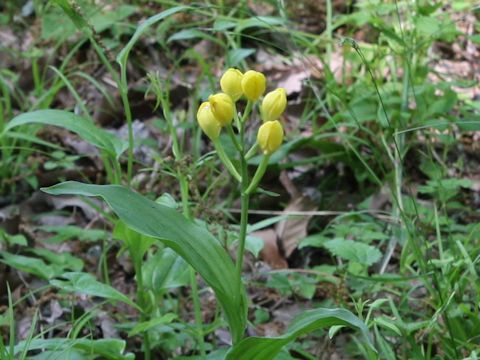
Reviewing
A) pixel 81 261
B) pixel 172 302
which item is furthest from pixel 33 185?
pixel 172 302

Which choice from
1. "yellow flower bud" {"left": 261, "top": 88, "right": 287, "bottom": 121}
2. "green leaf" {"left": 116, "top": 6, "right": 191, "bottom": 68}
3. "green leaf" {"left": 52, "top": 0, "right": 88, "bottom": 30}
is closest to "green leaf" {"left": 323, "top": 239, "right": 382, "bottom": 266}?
"yellow flower bud" {"left": 261, "top": 88, "right": 287, "bottom": 121}

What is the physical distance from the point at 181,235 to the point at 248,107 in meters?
0.23

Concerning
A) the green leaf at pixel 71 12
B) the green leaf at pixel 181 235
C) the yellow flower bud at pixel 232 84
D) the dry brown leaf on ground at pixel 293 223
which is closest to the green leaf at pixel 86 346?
the green leaf at pixel 181 235

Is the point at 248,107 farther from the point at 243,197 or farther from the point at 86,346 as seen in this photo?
the point at 86,346

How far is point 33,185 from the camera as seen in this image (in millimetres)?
2225

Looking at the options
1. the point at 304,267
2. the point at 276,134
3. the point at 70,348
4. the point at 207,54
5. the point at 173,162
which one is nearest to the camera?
the point at 276,134

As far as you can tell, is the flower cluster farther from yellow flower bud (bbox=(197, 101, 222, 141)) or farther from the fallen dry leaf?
the fallen dry leaf

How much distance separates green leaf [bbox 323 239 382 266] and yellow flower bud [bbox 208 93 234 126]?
1.47 ft

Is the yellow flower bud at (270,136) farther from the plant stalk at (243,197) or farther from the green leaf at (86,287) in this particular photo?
the green leaf at (86,287)

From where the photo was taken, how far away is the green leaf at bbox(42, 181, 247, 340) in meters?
1.10

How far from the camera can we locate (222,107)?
3.84 feet

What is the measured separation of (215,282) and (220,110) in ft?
0.91

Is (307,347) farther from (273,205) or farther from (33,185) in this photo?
(33,185)

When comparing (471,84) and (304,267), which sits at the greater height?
(471,84)
